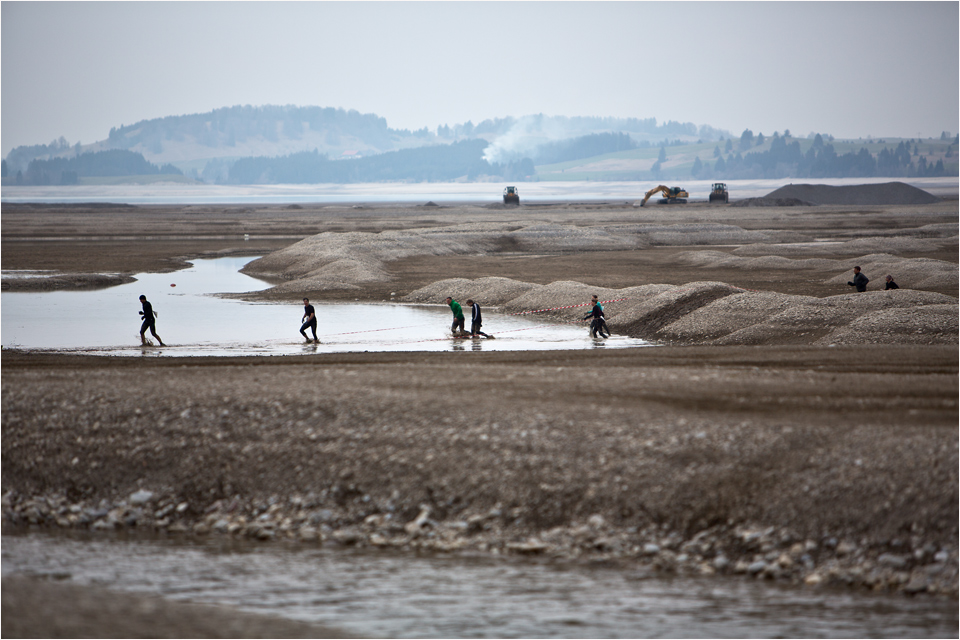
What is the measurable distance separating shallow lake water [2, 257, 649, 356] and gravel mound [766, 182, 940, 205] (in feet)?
469

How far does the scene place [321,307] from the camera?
127 ft

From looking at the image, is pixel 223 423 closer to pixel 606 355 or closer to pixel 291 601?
pixel 291 601

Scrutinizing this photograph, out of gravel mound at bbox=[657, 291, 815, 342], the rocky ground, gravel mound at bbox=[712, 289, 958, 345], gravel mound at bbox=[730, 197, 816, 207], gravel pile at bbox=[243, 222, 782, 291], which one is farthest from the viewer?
gravel mound at bbox=[730, 197, 816, 207]

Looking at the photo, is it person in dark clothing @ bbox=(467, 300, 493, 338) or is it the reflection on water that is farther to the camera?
person in dark clothing @ bbox=(467, 300, 493, 338)

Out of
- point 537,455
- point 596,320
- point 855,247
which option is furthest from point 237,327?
point 855,247

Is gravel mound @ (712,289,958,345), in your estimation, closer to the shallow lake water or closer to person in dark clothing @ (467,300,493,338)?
the shallow lake water

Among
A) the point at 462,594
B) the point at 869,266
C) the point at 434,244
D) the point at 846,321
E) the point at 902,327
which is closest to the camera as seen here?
the point at 462,594

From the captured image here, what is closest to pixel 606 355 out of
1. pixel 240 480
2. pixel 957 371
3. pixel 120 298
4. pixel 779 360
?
pixel 779 360

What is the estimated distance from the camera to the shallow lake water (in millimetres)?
26656

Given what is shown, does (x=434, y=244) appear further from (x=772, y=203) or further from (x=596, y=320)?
(x=772, y=203)

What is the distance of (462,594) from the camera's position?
35.3 ft

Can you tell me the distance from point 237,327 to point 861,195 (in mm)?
161405

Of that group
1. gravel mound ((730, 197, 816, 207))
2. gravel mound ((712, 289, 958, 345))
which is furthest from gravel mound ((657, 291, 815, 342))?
gravel mound ((730, 197, 816, 207))

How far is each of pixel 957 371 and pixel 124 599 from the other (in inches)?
640
